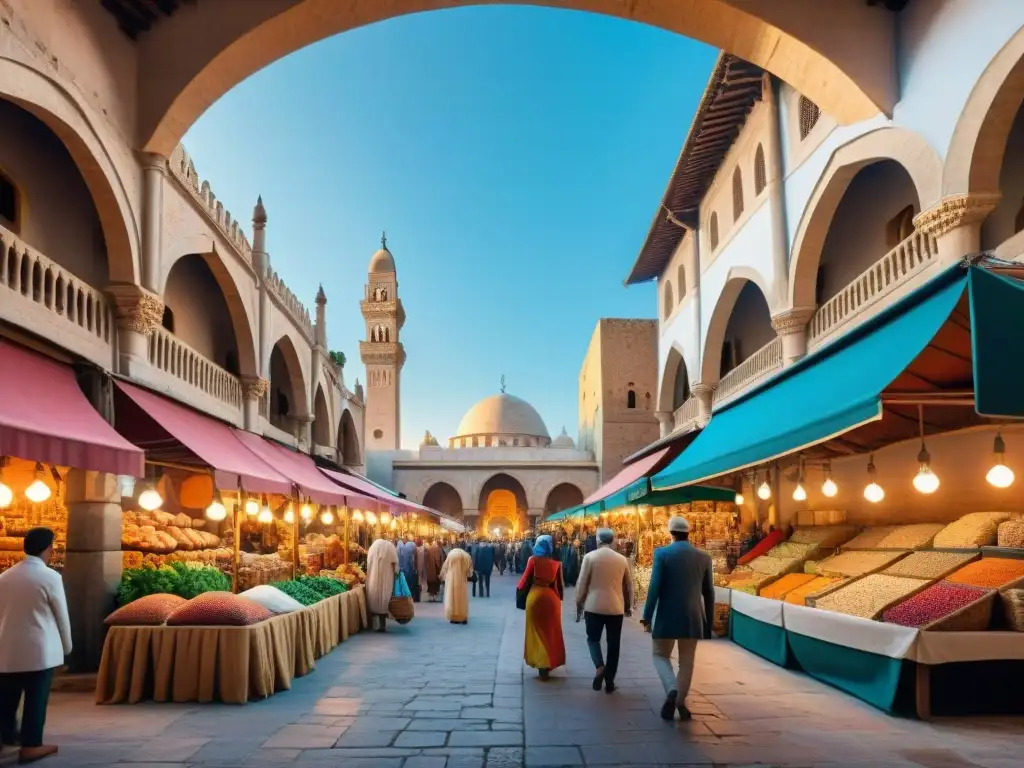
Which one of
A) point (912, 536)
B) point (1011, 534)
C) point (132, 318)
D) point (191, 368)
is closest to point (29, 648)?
point (132, 318)

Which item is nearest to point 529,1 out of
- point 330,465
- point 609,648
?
point 609,648

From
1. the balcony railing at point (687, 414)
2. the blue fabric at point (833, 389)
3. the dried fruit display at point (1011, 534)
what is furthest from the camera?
the balcony railing at point (687, 414)

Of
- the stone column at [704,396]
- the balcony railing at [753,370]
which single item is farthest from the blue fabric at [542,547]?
the stone column at [704,396]

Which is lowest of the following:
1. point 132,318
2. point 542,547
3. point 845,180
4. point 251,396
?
point 542,547

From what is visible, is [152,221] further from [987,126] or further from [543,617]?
[987,126]

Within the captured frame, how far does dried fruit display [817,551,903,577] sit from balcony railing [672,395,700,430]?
8.68 m

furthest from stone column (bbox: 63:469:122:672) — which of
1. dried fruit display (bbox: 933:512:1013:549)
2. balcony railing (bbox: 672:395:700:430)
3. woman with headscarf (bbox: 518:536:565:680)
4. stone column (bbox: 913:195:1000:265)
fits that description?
balcony railing (bbox: 672:395:700:430)

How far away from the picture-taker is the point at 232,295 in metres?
13.4

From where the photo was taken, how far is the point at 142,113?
909 cm

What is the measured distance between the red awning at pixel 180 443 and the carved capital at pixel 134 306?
2.73 feet

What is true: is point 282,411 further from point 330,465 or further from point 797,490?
point 797,490

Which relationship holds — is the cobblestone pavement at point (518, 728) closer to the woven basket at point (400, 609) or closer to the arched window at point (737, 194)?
the woven basket at point (400, 609)

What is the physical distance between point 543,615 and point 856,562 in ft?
10.6

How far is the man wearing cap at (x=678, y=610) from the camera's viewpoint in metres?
5.44
